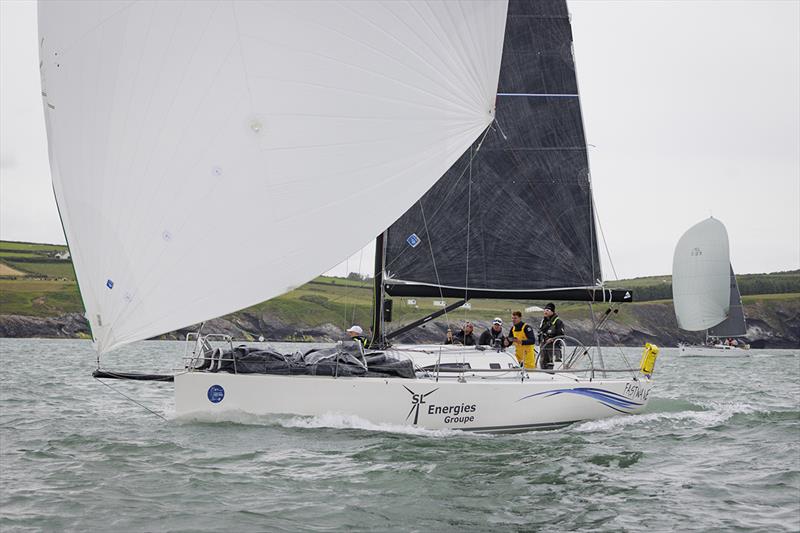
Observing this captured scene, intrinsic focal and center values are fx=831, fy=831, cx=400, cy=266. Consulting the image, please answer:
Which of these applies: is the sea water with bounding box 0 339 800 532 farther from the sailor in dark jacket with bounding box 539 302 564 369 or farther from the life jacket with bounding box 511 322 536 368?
the life jacket with bounding box 511 322 536 368

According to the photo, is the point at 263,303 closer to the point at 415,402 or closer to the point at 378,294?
the point at 378,294

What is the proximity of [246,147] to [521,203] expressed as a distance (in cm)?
762

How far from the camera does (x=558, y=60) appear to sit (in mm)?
18062

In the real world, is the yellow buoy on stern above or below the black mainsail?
below

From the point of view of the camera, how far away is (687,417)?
1691 cm

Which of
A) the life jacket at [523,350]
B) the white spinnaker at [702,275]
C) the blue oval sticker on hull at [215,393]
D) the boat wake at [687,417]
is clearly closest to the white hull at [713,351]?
the white spinnaker at [702,275]

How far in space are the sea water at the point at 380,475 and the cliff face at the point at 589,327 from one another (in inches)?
2871

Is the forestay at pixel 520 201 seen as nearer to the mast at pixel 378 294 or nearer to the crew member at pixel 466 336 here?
the mast at pixel 378 294

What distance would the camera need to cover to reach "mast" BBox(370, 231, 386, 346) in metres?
15.7

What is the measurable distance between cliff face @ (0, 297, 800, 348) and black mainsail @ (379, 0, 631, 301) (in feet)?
225

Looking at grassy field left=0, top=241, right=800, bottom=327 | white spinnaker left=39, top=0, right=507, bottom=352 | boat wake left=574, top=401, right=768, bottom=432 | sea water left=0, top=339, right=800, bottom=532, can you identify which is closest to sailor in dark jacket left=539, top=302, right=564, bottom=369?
boat wake left=574, top=401, right=768, bottom=432

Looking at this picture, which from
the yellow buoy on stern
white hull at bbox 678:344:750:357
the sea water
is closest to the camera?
the sea water

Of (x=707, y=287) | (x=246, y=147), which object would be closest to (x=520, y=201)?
(x=246, y=147)

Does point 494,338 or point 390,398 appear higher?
point 494,338
